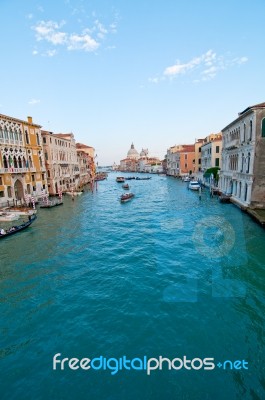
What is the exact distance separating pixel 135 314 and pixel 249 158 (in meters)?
19.9

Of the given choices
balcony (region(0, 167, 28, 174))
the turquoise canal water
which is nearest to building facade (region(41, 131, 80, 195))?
balcony (region(0, 167, 28, 174))

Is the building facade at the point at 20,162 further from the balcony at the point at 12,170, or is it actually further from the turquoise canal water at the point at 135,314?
the turquoise canal water at the point at 135,314

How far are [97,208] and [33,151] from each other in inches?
531

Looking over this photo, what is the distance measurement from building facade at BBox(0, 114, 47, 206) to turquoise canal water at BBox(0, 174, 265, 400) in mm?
13082

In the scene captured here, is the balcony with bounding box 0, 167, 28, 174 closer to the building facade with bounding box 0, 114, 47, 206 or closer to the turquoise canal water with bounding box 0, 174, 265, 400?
the building facade with bounding box 0, 114, 47, 206

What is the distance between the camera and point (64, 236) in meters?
18.9

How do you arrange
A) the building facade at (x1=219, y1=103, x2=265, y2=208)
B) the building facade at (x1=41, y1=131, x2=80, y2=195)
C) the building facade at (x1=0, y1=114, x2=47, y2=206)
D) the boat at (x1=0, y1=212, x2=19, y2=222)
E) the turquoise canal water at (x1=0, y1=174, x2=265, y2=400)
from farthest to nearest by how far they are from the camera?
1. the building facade at (x1=41, y1=131, x2=80, y2=195)
2. the building facade at (x1=0, y1=114, x2=47, y2=206)
3. the boat at (x1=0, y1=212, x2=19, y2=222)
4. the building facade at (x1=219, y1=103, x2=265, y2=208)
5. the turquoise canal water at (x1=0, y1=174, x2=265, y2=400)

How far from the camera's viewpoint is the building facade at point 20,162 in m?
28.0

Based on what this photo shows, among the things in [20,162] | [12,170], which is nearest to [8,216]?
[12,170]

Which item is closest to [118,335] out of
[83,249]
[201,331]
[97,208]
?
[201,331]

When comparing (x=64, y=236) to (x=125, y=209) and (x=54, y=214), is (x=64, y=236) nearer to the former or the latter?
(x=54, y=214)

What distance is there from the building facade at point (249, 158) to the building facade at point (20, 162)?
26632 mm

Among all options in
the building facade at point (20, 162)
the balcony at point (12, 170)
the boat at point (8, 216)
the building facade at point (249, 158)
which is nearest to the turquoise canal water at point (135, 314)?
the building facade at point (249, 158)

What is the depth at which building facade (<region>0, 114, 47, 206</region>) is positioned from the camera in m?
28.0
